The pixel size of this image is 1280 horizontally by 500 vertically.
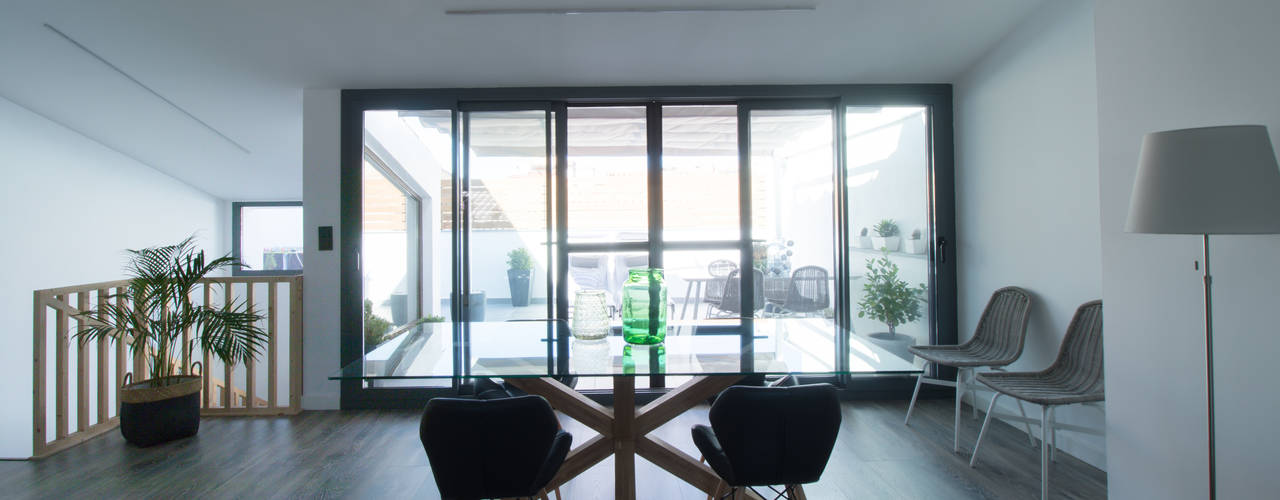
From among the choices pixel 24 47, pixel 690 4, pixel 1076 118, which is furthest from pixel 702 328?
pixel 24 47

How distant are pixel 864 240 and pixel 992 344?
3.30ft

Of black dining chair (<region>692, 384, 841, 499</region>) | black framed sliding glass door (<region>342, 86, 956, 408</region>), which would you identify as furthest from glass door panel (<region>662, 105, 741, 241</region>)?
black dining chair (<region>692, 384, 841, 499</region>)

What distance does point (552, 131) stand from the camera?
4055 mm

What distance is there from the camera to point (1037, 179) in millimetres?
3229

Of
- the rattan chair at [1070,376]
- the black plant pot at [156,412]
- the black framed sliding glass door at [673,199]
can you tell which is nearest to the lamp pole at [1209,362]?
the rattan chair at [1070,376]

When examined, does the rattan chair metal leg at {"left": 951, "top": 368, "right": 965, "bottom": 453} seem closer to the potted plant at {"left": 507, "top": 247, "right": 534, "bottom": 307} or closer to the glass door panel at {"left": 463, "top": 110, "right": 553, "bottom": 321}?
the glass door panel at {"left": 463, "top": 110, "right": 553, "bottom": 321}

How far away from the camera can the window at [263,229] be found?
6793mm

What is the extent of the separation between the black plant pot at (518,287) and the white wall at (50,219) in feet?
11.0

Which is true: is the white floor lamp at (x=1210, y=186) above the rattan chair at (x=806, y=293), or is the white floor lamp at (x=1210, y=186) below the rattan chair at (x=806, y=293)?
above

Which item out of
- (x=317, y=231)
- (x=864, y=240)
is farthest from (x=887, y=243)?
(x=317, y=231)

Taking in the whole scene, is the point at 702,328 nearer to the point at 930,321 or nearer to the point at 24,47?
the point at 930,321

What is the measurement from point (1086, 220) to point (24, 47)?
585 cm

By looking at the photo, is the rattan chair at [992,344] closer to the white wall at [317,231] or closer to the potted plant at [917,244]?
the potted plant at [917,244]

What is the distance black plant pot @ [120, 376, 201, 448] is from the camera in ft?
10.6
